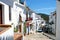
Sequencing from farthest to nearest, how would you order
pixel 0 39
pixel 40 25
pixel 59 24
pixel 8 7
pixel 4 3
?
1. pixel 40 25
2. pixel 8 7
3. pixel 4 3
4. pixel 59 24
5. pixel 0 39

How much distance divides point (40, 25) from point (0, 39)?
7147cm

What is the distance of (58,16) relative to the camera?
11461 millimetres

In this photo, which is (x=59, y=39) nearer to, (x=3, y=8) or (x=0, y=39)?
(x=0, y=39)

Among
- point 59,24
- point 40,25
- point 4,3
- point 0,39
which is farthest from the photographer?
point 40,25

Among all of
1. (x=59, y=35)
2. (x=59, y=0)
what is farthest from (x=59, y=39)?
(x=59, y=0)

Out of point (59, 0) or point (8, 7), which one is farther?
point (8, 7)

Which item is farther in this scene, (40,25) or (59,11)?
(40,25)

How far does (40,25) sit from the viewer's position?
259 ft

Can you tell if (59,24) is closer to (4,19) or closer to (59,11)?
(59,11)

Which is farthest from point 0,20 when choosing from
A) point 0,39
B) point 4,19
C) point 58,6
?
point 0,39

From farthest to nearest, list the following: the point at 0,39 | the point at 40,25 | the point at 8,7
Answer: the point at 40,25, the point at 8,7, the point at 0,39

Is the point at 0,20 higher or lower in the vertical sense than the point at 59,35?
higher

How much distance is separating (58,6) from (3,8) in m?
6.58

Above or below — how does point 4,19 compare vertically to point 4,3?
below
